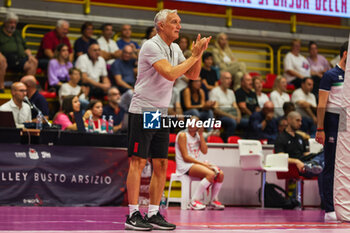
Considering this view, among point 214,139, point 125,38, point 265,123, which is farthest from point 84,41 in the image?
point 265,123

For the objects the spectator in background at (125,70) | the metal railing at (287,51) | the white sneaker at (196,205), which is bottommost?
the white sneaker at (196,205)

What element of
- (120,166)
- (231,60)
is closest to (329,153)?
(120,166)

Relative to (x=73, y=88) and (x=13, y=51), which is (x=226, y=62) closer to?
(x=73, y=88)

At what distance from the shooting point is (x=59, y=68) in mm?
11656

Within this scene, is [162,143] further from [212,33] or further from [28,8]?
[212,33]

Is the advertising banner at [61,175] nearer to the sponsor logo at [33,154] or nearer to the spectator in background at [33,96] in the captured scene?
the sponsor logo at [33,154]

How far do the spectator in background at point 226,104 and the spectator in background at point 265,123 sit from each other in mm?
360

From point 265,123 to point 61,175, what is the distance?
190 inches

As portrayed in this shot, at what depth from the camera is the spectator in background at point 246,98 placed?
503 inches

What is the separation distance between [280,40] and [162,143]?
11.2 metres

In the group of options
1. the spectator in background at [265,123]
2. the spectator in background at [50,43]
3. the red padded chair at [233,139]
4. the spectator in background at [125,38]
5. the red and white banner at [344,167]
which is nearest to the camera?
the red and white banner at [344,167]

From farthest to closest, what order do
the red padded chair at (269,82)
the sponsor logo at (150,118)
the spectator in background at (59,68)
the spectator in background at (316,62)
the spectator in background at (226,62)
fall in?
1. the spectator in background at (316,62)
2. the red padded chair at (269,82)
3. the spectator in background at (226,62)
4. the spectator in background at (59,68)
5. the sponsor logo at (150,118)

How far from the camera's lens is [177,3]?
1494cm

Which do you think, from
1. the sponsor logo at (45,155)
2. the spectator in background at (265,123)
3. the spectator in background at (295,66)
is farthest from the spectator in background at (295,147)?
the sponsor logo at (45,155)
